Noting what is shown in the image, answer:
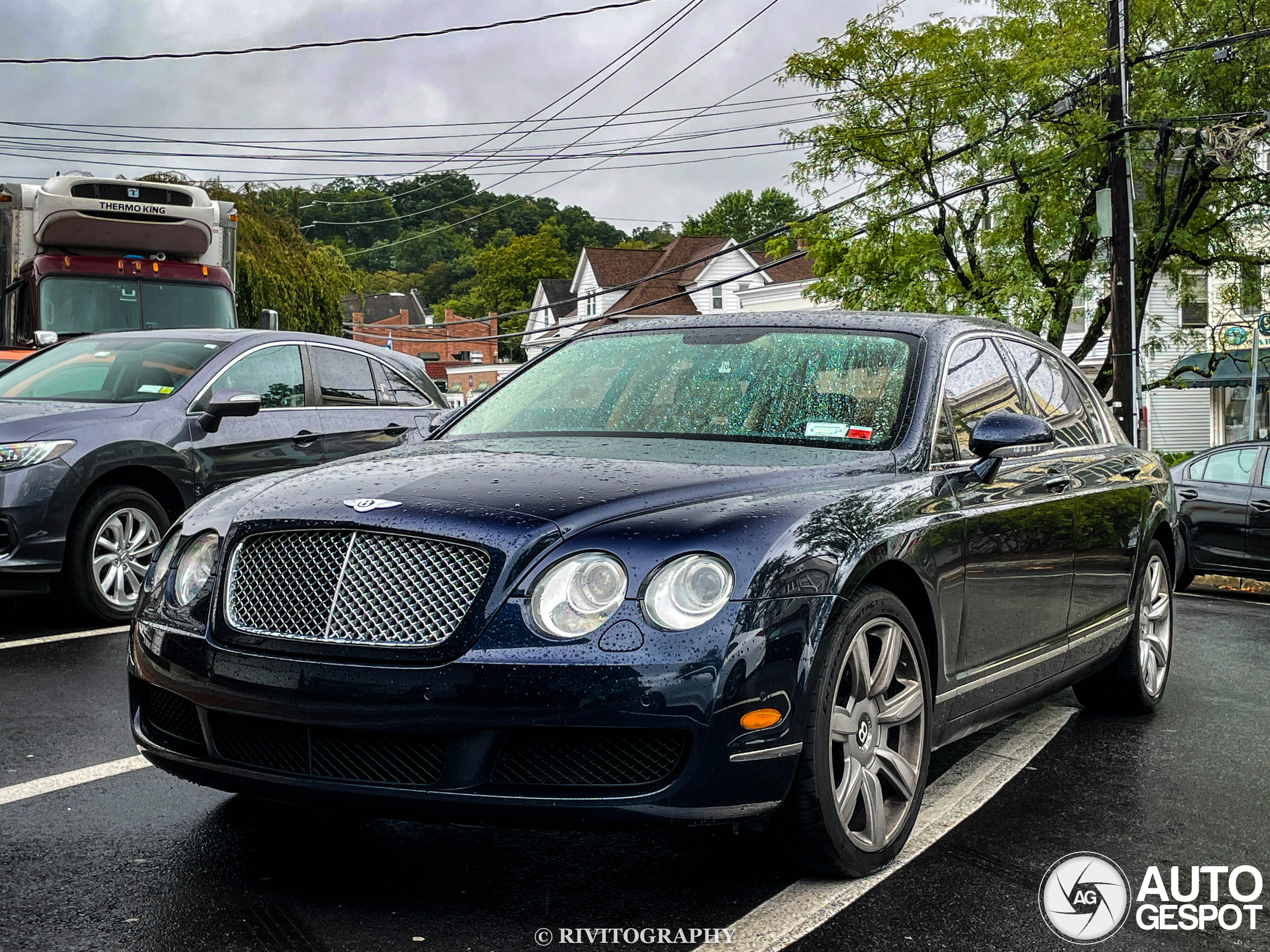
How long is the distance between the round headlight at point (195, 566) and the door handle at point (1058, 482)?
2.87m

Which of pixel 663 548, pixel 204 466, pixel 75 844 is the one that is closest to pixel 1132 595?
pixel 663 548

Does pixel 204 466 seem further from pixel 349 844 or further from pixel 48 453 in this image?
pixel 349 844

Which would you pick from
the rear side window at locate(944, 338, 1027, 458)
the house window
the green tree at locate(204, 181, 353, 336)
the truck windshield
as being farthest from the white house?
the rear side window at locate(944, 338, 1027, 458)

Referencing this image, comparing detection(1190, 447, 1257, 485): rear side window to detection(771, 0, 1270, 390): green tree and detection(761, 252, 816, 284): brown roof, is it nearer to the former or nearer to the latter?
detection(771, 0, 1270, 390): green tree

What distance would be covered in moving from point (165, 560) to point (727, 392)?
188cm

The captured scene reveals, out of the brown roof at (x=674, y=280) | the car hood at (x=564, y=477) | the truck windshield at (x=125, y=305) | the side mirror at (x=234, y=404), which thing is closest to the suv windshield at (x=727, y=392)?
the car hood at (x=564, y=477)

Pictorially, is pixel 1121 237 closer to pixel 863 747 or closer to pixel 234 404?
pixel 234 404

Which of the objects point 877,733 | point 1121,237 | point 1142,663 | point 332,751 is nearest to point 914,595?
point 877,733

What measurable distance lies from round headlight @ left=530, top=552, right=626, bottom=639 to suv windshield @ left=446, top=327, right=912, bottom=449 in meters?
1.22

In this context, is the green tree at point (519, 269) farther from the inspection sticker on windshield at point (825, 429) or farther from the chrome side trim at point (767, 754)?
the chrome side trim at point (767, 754)

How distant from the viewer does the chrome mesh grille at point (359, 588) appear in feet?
10.8

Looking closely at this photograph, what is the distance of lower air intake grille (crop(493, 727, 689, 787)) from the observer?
128 inches

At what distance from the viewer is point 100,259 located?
14375mm

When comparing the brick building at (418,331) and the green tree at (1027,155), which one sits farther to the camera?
the brick building at (418,331)
